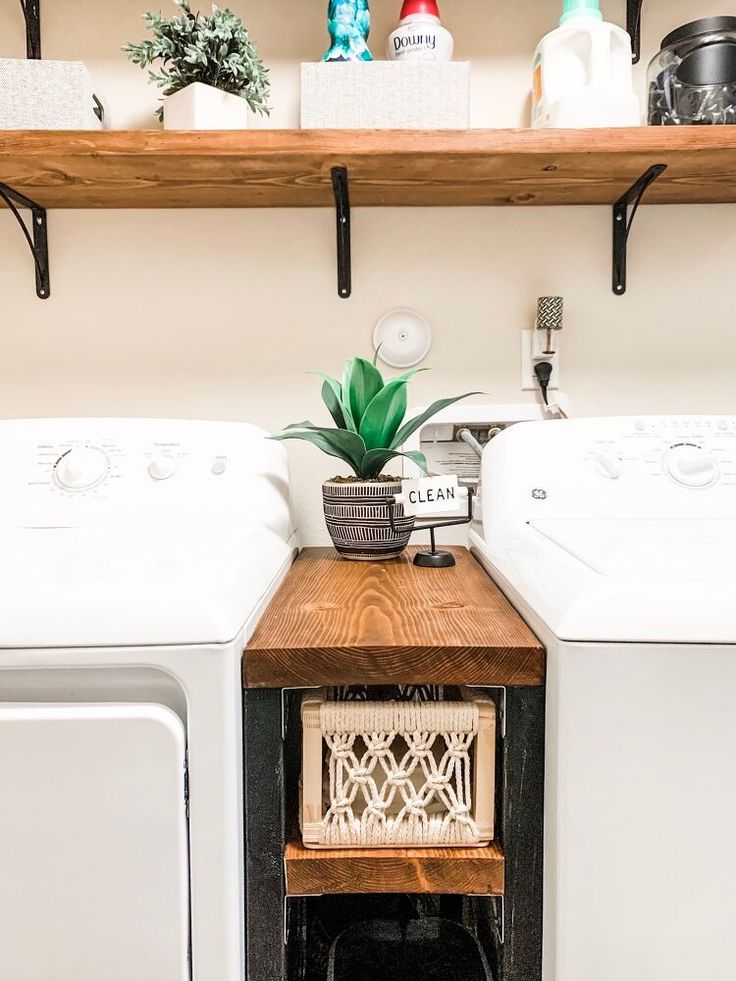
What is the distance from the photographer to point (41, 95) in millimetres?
1227

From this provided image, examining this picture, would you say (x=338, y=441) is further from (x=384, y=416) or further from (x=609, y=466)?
(x=609, y=466)

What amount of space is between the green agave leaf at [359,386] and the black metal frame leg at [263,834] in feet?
2.10

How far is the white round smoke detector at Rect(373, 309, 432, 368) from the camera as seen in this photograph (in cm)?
154

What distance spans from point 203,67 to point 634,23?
2.95 ft

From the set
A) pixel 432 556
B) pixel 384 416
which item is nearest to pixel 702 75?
pixel 384 416

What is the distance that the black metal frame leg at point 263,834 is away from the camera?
758 mm

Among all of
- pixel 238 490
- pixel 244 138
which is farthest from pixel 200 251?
pixel 238 490

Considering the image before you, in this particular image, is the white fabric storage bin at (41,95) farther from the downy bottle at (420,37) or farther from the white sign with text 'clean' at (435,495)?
the white sign with text 'clean' at (435,495)

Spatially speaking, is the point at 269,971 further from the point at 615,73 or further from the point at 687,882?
the point at 615,73

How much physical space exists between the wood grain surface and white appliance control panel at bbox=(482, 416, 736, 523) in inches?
11.6

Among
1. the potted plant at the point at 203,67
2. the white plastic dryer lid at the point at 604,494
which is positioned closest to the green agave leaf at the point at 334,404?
the white plastic dryer lid at the point at 604,494

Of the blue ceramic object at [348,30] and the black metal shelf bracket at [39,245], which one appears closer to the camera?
the blue ceramic object at [348,30]

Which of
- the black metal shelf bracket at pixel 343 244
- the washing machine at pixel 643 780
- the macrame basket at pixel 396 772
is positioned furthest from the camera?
the black metal shelf bracket at pixel 343 244

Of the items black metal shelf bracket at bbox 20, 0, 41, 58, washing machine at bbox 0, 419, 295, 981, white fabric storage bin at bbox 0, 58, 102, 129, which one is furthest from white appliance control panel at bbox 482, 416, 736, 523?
black metal shelf bracket at bbox 20, 0, 41, 58
